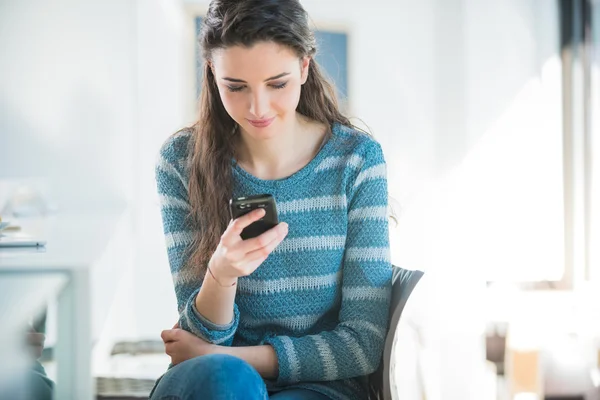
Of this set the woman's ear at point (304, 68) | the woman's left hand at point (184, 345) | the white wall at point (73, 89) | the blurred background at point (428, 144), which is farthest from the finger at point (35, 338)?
the white wall at point (73, 89)

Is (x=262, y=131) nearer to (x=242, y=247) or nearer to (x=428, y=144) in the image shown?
(x=242, y=247)

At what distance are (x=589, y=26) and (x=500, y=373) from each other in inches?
51.2

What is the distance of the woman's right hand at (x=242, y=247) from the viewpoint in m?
1.03

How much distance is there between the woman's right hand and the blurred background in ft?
4.79

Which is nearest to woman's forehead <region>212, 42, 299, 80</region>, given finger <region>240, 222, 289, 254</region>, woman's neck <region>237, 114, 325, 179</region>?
woman's neck <region>237, 114, 325, 179</region>

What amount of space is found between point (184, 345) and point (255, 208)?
0.85 ft

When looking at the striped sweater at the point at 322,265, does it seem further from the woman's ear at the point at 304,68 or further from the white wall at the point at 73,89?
the white wall at the point at 73,89

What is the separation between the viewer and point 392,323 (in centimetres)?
104

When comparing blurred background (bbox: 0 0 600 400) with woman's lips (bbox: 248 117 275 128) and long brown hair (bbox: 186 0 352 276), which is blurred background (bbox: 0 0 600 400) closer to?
long brown hair (bbox: 186 0 352 276)

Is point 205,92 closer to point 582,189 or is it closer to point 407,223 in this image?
point 407,223

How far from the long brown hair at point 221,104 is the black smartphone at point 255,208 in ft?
0.56

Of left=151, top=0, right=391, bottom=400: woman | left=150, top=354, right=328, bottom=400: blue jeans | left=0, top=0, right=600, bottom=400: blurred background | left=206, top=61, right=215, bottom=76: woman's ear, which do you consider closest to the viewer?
left=150, top=354, right=328, bottom=400: blue jeans

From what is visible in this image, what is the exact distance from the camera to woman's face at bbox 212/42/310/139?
1.12m

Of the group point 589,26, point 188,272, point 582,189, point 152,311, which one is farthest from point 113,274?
point 589,26
